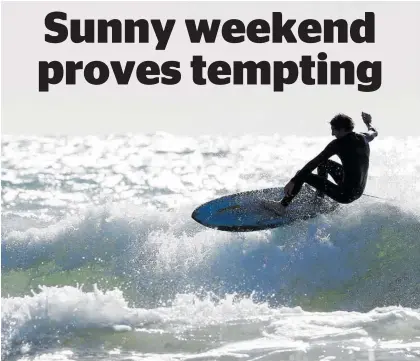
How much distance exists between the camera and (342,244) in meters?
12.6

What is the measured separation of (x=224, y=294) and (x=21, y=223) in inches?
322

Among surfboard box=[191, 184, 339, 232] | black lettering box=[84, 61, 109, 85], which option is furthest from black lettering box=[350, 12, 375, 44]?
black lettering box=[84, 61, 109, 85]

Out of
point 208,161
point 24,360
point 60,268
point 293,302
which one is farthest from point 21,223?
point 208,161

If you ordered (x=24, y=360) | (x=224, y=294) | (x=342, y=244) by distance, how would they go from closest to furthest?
(x=24, y=360) → (x=224, y=294) → (x=342, y=244)

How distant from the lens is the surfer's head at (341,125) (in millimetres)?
7781

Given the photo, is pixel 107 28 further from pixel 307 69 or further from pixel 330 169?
pixel 330 169

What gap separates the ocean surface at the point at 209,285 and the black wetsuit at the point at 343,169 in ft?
5.48

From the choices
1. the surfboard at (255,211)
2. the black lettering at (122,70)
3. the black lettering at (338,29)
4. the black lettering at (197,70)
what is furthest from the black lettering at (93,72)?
the black lettering at (338,29)

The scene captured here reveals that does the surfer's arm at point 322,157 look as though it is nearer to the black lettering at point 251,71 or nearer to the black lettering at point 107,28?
the black lettering at point 251,71

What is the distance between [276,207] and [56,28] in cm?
392

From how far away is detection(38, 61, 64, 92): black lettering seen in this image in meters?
10.2

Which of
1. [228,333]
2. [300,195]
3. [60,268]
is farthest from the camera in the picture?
[60,268]

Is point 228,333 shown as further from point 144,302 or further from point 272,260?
point 272,260

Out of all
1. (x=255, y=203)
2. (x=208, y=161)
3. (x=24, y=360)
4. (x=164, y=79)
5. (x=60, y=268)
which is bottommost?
(x=24, y=360)
